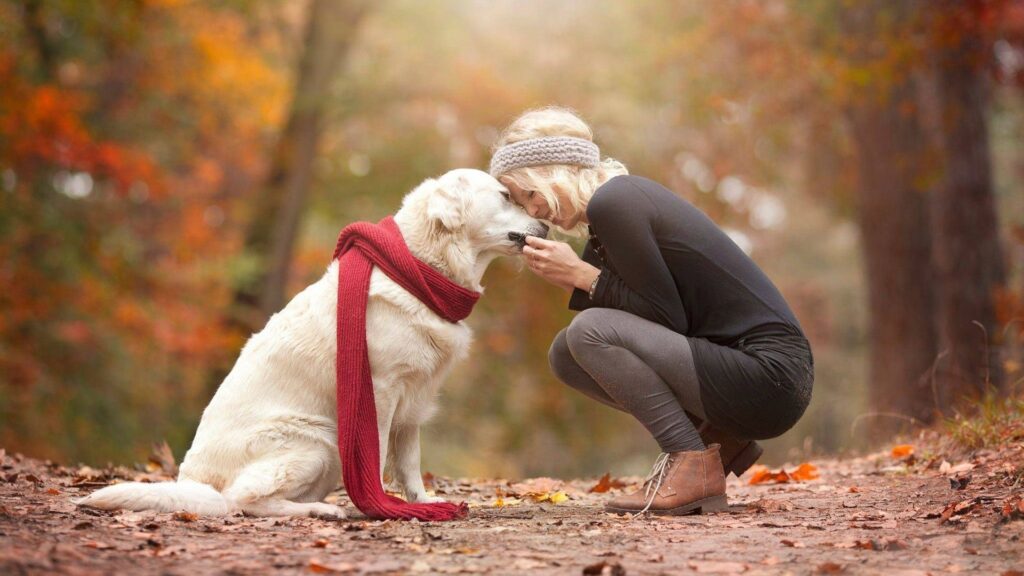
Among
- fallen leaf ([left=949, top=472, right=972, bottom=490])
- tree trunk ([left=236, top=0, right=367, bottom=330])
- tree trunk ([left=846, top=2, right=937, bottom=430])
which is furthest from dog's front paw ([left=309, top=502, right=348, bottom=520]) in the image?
tree trunk ([left=236, top=0, right=367, bottom=330])

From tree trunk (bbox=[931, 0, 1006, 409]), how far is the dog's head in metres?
5.27

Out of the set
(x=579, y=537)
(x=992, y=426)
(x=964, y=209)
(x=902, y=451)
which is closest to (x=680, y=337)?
(x=579, y=537)

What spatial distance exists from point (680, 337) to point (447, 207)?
3.82ft

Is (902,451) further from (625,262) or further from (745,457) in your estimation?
(625,262)

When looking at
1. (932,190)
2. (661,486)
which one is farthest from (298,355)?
(932,190)

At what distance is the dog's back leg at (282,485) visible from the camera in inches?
157

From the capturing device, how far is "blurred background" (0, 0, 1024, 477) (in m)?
8.93

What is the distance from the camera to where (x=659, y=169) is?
1548 centimetres

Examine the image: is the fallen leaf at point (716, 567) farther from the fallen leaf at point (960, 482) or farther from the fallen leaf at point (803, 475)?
the fallen leaf at point (803, 475)

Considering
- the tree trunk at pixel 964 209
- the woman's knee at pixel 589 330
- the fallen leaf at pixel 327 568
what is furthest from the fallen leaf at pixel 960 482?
the tree trunk at pixel 964 209

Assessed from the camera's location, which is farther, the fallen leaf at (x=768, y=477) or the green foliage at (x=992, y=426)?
the fallen leaf at (x=768, y=477)

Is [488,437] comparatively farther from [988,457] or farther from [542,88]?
[988,457]

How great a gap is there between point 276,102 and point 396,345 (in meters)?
13.7

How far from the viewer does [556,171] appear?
173 inches
